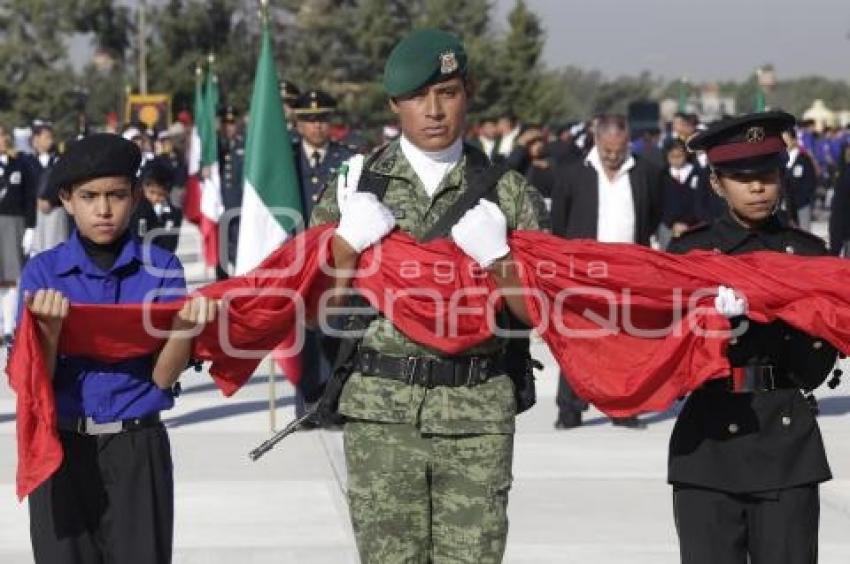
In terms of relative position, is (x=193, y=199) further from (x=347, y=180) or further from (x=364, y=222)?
(x=364, y=222)

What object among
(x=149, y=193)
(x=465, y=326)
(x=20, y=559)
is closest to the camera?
(x=465, y=326)

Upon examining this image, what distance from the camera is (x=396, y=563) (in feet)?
17.1

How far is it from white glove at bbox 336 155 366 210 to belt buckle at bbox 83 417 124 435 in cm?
85

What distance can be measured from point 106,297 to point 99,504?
0.57m

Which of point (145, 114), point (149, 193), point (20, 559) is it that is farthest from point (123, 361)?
point (145, 114)

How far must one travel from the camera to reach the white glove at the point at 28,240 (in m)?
17.0

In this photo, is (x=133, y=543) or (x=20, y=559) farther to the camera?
(x=20, y=559)

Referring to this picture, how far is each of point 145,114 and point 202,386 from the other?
111 feet

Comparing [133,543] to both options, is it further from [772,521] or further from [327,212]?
[772,521]

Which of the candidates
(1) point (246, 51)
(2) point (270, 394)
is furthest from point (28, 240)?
(1) point (246, 51)

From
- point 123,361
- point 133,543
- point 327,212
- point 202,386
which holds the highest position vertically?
point 327,212

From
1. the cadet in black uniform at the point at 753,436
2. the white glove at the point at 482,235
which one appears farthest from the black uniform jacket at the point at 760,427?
the white glove at the point at 482,235

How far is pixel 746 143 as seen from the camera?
5.44 meters

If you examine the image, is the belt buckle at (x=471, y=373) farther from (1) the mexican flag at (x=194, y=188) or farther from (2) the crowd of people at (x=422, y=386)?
(1) the mexican flag at (x=194, y=188)
